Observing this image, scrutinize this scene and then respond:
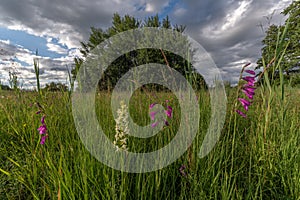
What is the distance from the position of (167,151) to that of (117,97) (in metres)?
1.39

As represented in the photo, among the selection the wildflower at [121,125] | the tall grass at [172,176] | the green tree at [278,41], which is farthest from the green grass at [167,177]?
the green tree at [278,41]

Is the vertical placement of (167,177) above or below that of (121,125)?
below

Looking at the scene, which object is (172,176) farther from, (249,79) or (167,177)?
(249,79)

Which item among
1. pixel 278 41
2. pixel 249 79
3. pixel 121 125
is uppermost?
pixel 278 41

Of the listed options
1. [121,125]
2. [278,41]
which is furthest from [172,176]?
[278,41]

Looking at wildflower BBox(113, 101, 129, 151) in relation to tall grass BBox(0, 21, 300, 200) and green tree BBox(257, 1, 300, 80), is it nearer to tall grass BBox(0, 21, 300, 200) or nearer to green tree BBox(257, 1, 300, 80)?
tall grass BBox(0, 21, 300, 200)

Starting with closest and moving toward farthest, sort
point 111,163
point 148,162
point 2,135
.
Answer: point 111,163
point 148,162
point 2,135

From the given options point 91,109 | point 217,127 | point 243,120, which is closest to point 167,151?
point 217,127

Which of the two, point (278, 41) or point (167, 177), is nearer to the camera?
point (278, 41)

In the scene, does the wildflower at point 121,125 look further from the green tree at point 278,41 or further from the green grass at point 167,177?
the green tree at point 278,41

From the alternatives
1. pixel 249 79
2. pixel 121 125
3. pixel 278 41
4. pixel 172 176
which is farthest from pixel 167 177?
pixel 278 41

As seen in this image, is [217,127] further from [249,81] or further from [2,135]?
[2,135]

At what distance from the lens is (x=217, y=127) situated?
162cm

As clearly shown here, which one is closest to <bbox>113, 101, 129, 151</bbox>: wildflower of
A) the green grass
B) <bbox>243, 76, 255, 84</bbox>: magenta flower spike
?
the green grass
